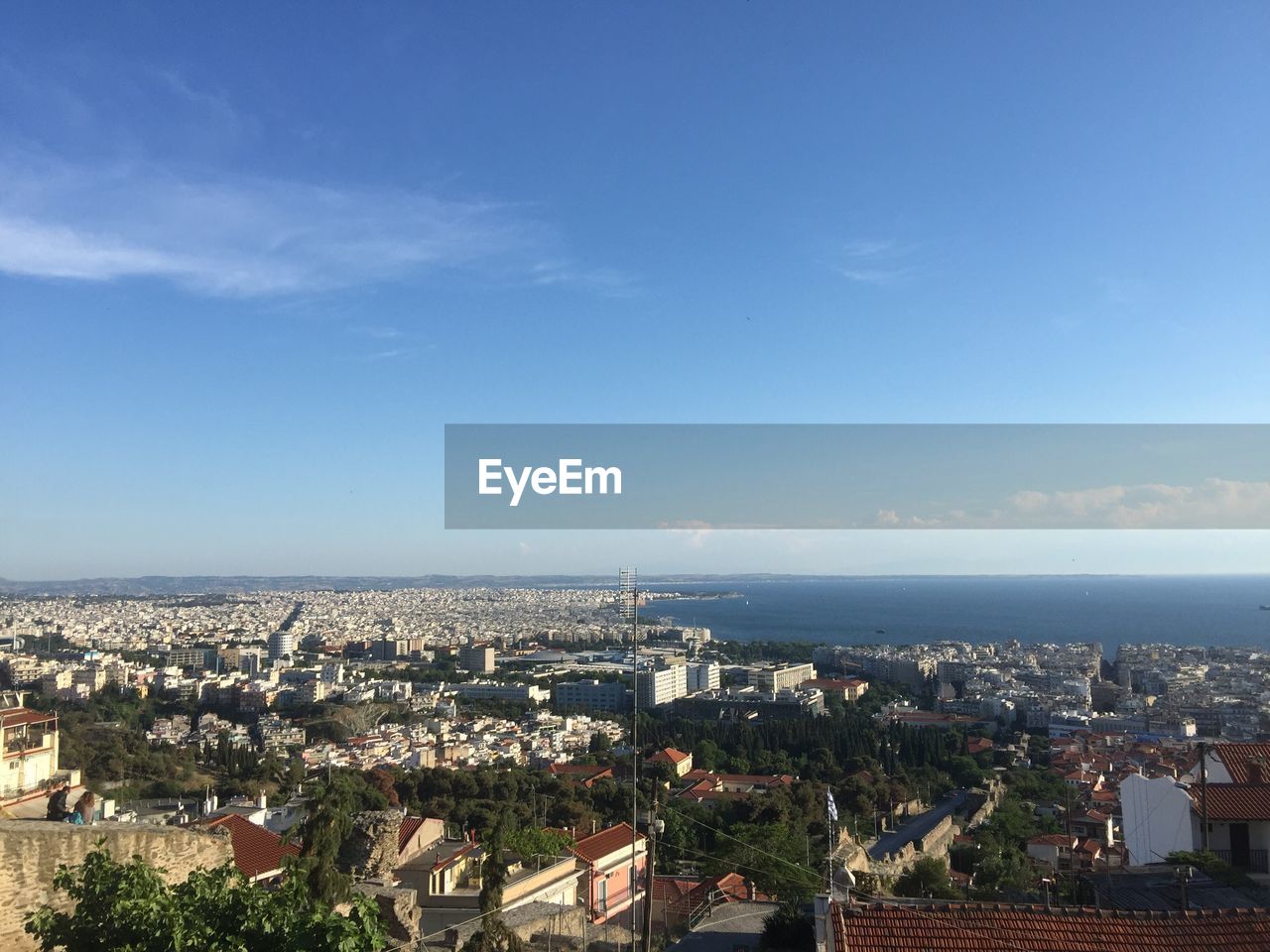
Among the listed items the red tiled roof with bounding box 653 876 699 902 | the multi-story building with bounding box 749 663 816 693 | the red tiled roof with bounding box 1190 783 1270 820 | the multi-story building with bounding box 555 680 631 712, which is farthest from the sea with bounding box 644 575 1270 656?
the red tiled roof with bounding box 1190 783 1270 820

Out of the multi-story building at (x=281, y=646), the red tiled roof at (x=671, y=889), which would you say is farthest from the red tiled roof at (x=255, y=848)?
the multi-story building at (x=281, y=646)

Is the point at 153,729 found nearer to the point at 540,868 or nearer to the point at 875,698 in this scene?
the point at 540,868

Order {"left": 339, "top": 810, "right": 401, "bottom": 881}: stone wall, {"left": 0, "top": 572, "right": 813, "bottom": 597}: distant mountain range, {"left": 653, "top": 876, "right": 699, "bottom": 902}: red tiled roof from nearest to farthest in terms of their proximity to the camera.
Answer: {"left": 339, "top": 810, "right": 401, "bottom": 881}: stone wall, {"left": 653, "top": 876, "right": 699, "bottom": 902}: red tiled roof, {"left": 0, "top": 572, "right": 813, "bottom": 597}: distant mountain range

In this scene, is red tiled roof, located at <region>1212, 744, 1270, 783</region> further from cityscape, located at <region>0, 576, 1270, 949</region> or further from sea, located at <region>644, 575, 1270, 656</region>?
sea, located at <region>644, 575, 1270, 656</region>

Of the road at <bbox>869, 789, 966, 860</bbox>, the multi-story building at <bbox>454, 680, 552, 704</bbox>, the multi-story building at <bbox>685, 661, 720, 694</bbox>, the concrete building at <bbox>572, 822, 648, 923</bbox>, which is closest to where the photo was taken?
the concrete building at <bbox>572, 822, 648, 923</bbox>

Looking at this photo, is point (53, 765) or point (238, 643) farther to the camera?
point (238, 643)

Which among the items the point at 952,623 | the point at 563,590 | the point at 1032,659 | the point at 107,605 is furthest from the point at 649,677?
the point at 563,590

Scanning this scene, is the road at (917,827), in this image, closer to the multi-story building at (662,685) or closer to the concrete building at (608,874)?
the concrete building at (608,874)
